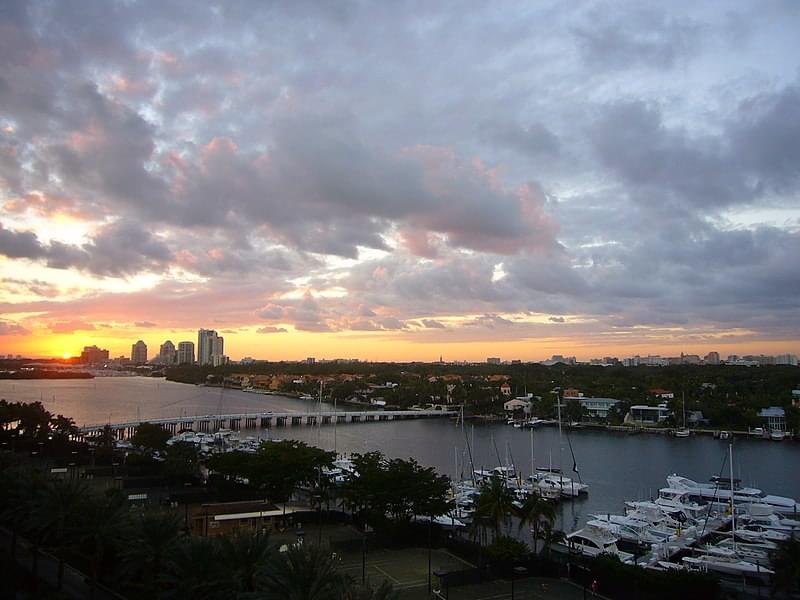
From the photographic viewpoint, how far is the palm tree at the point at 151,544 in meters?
10.2

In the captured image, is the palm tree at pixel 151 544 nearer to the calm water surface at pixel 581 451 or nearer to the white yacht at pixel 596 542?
the white yacht at pixel 596 542

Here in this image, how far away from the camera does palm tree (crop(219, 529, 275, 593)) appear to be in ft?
29.2

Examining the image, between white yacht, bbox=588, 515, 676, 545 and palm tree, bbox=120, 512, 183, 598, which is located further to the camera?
white yacht, bbox=588, 515, 676, 545

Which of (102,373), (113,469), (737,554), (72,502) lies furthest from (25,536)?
(102,373)

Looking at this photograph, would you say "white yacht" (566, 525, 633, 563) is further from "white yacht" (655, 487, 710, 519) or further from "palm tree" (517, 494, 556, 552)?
"white yacht" (655, 487, 710, 519)

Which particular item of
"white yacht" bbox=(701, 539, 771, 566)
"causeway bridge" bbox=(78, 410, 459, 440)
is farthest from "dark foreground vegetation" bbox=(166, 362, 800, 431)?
"white yacht" bbox=(701, 539, 771, 566)

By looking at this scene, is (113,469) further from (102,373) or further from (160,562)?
(102,373)

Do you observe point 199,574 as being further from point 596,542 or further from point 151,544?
point 596,542

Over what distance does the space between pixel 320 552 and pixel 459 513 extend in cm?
1844

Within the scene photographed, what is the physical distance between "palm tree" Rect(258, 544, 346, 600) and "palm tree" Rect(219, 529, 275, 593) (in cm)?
97

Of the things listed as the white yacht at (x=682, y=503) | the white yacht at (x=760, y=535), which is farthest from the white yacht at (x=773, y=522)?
the white yacht at (x=682, y=503)

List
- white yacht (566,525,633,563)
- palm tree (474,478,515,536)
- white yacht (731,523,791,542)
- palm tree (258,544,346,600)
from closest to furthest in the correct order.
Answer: palm tree (258,544,346,600)
palm tree (474,478,515,536)
white yacht (566,525,633,563)
white yacht (731,523,791,542)

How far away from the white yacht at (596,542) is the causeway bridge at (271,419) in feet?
121

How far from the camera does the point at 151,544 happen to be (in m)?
10.2
